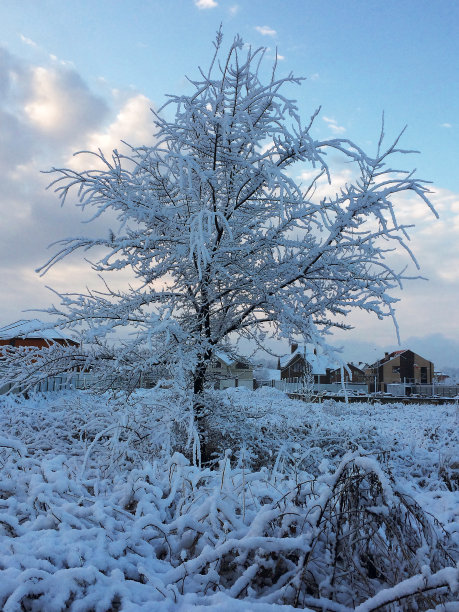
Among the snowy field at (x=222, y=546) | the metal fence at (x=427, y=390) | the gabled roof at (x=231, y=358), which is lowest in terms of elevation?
the metal fence at (x=427, y=390)

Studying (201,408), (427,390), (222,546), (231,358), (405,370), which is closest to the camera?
(222,546)

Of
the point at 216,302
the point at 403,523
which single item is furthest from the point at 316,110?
the point at 403,523

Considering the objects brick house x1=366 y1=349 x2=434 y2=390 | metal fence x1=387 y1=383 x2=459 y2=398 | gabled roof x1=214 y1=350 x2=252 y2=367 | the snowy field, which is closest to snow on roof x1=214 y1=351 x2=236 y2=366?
gabled roof x1=214 y1=350 x2=252 y2=367

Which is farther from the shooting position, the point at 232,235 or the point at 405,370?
the point at 405,370

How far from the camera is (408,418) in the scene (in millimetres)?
14867

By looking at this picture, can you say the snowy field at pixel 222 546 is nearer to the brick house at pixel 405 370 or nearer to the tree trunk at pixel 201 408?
the tree trunk at pixel 201 408

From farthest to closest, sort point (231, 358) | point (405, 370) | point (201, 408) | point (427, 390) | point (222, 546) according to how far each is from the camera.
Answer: point (405, 370) < point (427, 390) < point (231, 358) < point (201, 408) < point (222, 546)

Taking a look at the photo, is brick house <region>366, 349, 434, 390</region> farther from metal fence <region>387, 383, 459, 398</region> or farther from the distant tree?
the distant tree

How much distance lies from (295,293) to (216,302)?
1.25 metres

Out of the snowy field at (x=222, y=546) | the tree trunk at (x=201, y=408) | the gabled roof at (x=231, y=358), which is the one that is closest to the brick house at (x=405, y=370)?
the gabled roof at (x=231, y=358)

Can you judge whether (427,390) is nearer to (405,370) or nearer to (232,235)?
(405,370)

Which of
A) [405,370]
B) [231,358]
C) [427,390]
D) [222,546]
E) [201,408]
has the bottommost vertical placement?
[427,390]

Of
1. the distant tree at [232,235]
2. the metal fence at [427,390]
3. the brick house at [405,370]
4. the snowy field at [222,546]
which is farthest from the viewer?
the brick house at [405,370]

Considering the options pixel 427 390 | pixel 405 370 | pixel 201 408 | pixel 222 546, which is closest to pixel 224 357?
pixel 201 408
